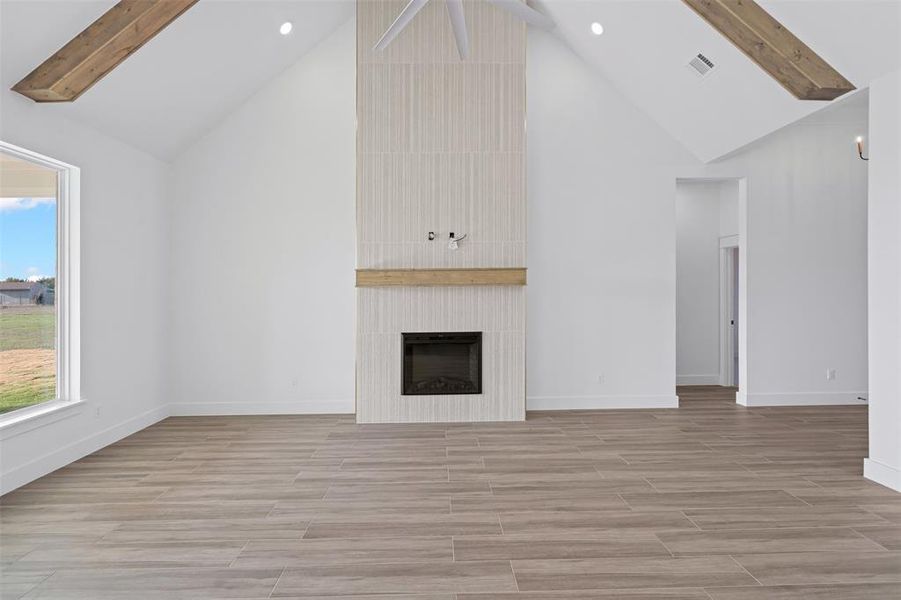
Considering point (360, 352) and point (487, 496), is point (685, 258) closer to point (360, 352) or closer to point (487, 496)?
point (360, 352)

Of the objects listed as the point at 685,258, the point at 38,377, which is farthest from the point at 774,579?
the point at 685,258

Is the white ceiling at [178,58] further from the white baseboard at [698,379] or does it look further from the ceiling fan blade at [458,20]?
the white baseboard at [698,379]

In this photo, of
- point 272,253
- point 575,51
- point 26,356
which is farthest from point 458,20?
point 26,356

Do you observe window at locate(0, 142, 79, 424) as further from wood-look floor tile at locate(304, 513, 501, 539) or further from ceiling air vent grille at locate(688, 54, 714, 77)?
ceiling air vent grille at locate(688, 54, 714, 77)

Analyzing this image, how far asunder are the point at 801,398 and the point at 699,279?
216cm

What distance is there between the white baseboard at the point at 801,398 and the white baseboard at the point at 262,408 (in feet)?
15.1

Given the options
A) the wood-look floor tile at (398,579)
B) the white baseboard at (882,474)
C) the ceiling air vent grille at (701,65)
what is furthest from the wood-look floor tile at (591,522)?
the ceiling air vent grille at (701,65)

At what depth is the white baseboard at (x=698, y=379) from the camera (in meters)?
8.07

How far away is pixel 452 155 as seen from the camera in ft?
19.5

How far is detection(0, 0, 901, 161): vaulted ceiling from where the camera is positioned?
3670 mm

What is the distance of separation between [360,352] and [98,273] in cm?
243

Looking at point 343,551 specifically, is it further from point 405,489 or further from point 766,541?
point 766,541

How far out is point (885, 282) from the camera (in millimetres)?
4027

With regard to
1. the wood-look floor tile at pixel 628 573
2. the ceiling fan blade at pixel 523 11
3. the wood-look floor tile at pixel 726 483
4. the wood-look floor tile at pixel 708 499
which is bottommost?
the wood-look floor tile at pixel 628 573
